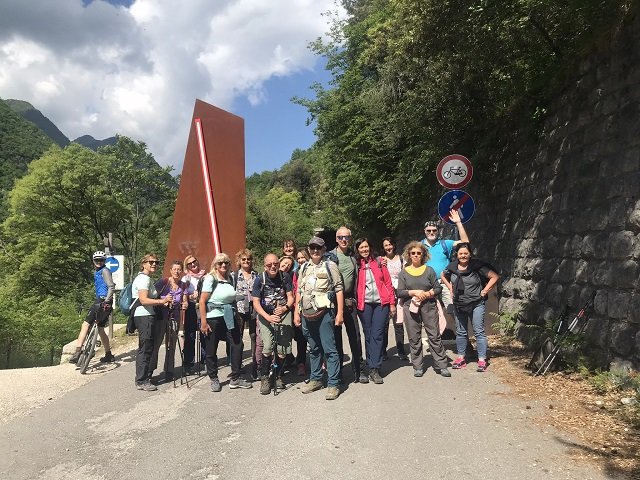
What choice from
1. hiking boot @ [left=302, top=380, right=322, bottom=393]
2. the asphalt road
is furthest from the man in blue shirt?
hiking boot @ [left=302, top=380, right=322, bottom=393]

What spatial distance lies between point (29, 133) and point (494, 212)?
74.3 metres

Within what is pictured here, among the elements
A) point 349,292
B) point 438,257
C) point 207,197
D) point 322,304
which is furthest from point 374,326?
point 207,197

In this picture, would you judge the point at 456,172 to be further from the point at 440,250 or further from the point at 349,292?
the point at 349,292

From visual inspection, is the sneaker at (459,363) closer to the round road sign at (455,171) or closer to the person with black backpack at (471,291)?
the person with black backpack at (471,291)

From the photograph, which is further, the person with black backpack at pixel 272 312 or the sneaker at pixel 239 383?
the sneaker at pixel 239 383

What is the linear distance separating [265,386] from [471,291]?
2769 millimetres

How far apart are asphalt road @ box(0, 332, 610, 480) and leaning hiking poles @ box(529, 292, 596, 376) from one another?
21.7 inches

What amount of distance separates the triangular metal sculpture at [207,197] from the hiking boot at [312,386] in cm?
488

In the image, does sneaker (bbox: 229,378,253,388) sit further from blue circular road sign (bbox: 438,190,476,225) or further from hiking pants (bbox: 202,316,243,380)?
blue circular road sign (bbox: 438,190,476,225)

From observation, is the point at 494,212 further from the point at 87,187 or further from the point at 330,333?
the point at 87,187

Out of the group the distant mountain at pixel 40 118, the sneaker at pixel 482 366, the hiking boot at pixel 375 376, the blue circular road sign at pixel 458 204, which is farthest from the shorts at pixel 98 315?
the distant mountain at pixel 40 118

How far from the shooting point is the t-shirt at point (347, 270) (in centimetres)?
574

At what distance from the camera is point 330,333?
5445 millimetres

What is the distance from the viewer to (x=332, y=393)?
5.24 meters
